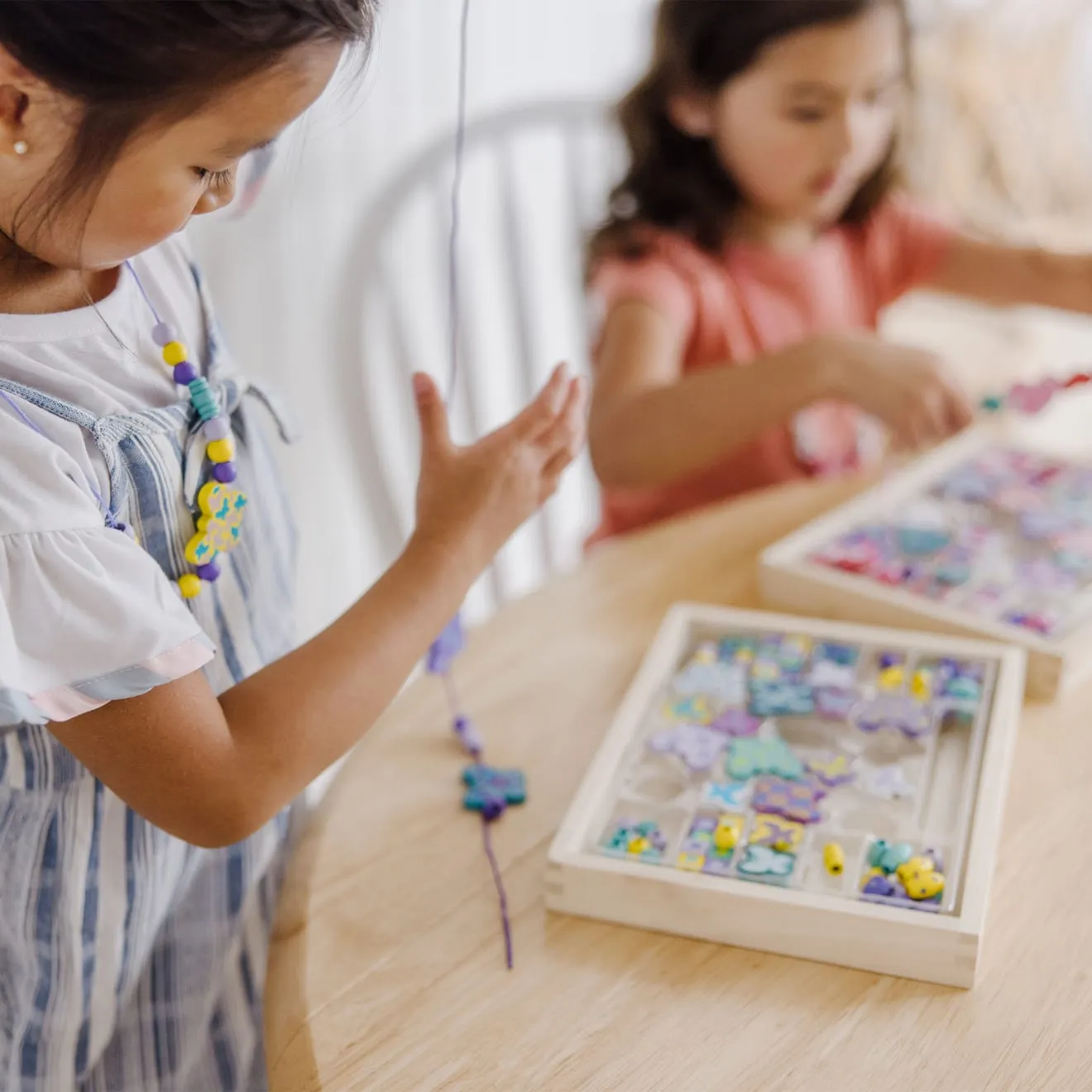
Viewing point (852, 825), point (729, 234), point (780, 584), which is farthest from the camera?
point (729, 234)

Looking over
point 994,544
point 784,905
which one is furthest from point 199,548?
point 994,544

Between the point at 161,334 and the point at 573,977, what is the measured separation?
388 millimetres

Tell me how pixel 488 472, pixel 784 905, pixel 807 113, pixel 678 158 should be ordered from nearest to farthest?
1. pixel 784 905
2. pixel 488 472
3. pixel 807 113
4. pixel 678 158

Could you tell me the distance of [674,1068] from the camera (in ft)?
1.79

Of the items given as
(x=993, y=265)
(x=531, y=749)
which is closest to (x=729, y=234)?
(x=993, y=265)

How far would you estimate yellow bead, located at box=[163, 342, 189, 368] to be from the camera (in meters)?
0.66

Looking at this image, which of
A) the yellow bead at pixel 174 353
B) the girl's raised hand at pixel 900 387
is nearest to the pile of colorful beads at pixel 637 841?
the yellow bead at pixel 174 353

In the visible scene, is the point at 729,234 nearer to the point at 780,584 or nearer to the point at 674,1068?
the point at 780,584

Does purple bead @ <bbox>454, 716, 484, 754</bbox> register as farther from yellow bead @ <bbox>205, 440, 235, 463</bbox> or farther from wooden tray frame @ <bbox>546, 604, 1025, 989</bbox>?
yellow bead @ <bbox>205, 440, 235, 463</bbox>

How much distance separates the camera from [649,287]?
1.17 metres

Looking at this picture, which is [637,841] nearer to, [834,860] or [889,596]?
[834,860]

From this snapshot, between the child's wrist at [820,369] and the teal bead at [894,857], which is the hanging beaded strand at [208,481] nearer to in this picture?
the teal bead at [894,857]

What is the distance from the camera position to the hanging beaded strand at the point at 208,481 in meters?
0.65

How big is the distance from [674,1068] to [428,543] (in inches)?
11.2
